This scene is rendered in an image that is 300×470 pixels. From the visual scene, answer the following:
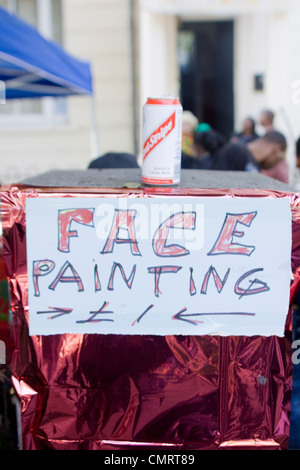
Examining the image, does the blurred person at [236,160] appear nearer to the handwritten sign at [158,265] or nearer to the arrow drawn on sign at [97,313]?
the handwritten sign at [158,265]

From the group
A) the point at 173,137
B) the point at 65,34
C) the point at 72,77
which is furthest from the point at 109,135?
the point at 173,137

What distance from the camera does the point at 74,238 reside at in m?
1.45

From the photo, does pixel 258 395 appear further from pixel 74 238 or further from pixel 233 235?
pixel 74 238

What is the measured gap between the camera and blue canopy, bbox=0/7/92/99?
133 inches

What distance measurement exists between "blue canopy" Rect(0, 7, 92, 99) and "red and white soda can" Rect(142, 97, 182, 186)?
207cm

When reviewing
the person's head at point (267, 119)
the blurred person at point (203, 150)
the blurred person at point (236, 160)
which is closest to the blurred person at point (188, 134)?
the blurred person at point (203, 150)

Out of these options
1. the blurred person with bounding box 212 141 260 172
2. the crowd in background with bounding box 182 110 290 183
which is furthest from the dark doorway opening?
the blurred person with bounding box 212 141 260 172

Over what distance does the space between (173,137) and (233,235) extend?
31 cm

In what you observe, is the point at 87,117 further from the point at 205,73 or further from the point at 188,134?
the point at 205,73

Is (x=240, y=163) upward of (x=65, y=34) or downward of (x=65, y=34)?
downward

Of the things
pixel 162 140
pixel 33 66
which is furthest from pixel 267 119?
pixel 162 140

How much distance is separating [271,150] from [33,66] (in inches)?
75.5

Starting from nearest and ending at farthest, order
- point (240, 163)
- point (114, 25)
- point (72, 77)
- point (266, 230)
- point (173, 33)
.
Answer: point (266, 230), point (240, 163), point (72, 77), point (114, 25), point (173, 33)

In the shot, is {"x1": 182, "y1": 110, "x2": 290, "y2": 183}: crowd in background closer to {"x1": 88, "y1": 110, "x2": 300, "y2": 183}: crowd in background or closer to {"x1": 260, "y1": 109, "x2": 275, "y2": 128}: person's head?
{"x1": 88, "y1": 110, "x2": 300, "y2": 183}: crowd in background
